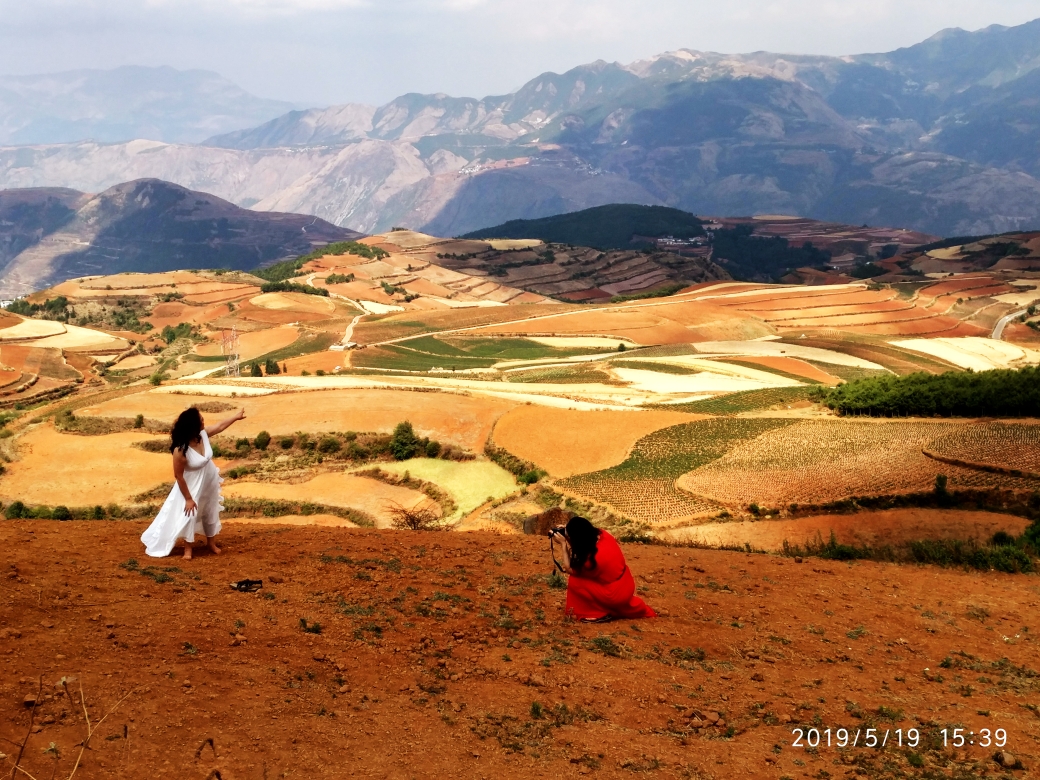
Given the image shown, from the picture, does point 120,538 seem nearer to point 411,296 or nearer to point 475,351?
point 475,351

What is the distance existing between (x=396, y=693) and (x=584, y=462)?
2530 cm

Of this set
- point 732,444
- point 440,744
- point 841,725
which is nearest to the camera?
point 440,744

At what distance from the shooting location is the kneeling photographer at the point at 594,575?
11984 millimetres

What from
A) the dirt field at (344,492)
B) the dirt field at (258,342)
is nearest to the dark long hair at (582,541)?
the dirt field at (344,492)

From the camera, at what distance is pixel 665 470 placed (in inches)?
1243

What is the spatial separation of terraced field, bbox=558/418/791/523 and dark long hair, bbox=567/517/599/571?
14276 millimetres

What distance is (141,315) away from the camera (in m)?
125

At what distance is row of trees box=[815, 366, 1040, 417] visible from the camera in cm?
3488

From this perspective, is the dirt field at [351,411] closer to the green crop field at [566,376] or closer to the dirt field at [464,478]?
the dirt field at [464,478]

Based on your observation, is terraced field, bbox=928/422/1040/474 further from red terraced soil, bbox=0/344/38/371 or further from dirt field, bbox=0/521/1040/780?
red terraced soil, bbox=0/344/38/371

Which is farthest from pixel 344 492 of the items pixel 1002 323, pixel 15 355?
pixel 1002 323

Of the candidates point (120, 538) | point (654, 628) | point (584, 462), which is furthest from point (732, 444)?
point (120, 538)
